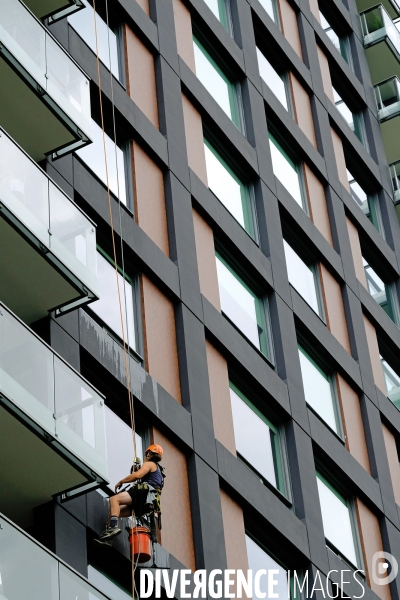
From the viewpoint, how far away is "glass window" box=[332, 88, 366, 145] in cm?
3756

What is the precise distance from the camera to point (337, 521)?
1013 inches

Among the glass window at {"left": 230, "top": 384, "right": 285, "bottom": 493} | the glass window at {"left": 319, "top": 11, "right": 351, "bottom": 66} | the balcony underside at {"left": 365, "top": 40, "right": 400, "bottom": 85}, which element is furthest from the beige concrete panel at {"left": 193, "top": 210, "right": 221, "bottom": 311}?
the balcony underside at {"left": 365, "top": 40, "right": 400, "bottom": 85}

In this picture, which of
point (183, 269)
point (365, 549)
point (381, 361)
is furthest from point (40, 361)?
point (381, 361)

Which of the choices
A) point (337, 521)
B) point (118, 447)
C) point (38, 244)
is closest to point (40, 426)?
point (38, 244)

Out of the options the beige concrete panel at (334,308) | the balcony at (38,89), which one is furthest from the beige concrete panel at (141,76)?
the beige concrete panel at (334,308)

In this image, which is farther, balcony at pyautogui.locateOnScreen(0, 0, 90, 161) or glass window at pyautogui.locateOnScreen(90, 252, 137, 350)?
glass window at pyautogui.locateOnScreen(90, 252, 137, 350)

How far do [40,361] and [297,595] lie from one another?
28.3ft

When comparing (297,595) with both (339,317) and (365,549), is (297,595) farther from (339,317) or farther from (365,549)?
(339,317)

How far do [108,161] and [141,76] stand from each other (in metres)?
3.07

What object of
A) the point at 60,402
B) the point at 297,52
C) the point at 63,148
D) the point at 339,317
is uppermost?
the point at 297,52

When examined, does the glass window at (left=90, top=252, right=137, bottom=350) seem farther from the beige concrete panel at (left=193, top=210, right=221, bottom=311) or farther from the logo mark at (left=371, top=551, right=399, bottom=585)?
the logo mark at (left=371, top=551, right=399, bottom=585)

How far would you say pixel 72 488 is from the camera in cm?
1673

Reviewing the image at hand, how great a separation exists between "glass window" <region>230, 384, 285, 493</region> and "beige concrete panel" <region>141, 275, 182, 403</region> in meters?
2.00

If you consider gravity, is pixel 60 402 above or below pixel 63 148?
below
